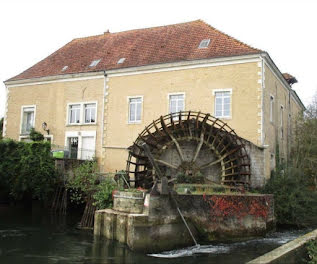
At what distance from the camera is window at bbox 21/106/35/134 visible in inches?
830

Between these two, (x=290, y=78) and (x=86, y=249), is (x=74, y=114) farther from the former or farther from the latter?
(x=290, y=78)

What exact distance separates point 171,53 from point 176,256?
11.0m

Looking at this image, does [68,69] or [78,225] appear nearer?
[78,225]

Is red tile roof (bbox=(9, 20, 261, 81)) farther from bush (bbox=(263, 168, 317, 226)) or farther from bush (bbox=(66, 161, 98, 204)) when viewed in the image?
bush (bbox=(66, 161, 98, 204))

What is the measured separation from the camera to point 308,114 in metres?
19.7

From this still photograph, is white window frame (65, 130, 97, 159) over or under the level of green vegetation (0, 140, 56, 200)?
over

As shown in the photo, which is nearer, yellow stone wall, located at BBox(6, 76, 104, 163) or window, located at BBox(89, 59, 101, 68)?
yellow stone wall, located at BBox(6, 76, 104, 163)

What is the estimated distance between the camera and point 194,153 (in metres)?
15.0

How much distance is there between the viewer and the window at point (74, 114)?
64.2ft

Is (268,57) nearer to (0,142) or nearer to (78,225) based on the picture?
(78,225)

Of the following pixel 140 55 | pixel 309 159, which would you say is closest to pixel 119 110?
pixel 140 55

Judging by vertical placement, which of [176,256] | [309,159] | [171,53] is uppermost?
[171,53]

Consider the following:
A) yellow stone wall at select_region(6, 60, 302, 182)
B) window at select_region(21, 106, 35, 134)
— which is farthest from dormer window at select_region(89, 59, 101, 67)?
window at select_region(21, 106, 35, 134)

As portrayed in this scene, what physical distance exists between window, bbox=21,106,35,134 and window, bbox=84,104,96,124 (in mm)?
3744
